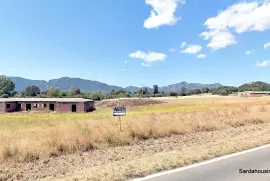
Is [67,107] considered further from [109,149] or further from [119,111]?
[109,149]

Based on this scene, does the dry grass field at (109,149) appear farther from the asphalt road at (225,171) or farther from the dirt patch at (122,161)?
the asphalt road at (225,171)

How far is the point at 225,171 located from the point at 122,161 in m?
2.54

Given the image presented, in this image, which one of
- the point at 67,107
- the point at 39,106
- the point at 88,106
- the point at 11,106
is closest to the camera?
the point at 67,107

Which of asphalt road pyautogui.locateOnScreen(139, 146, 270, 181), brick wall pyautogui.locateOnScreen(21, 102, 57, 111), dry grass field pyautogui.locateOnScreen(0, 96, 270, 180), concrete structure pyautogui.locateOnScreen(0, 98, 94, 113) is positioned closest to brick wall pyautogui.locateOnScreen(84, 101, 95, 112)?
concrete structure pyautogui.locateOnScreen(0, 98, 94, 113)

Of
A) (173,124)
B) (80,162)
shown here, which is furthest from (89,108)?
(80,162)

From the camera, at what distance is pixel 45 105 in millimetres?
78125

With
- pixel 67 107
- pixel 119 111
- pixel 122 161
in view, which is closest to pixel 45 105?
pixel 67 107

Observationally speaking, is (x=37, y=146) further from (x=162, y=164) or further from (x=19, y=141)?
(x=162, y=164)

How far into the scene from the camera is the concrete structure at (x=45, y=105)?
74688 mm

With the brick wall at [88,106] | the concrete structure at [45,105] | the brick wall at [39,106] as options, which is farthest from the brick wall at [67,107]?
the brick wall at [39,106]

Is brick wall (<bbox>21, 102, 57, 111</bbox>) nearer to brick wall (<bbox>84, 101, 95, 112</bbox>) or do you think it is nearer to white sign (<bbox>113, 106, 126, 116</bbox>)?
brick wall (<bbox>84, 101, 95, 112</bbox>)

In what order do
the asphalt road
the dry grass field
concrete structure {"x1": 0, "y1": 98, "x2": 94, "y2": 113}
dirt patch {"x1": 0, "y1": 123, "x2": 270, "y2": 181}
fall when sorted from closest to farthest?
the asphalt road < dirt patch {"x1": 0, "y1": 123, "x2": 270, "y2": 181} < the dry grass field < concrete structure {"x1": 0, "y1": 98, "x2": 94, "y2": 113}

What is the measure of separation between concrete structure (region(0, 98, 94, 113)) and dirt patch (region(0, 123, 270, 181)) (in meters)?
64.7

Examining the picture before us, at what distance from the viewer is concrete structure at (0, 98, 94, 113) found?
7469 centimetres
